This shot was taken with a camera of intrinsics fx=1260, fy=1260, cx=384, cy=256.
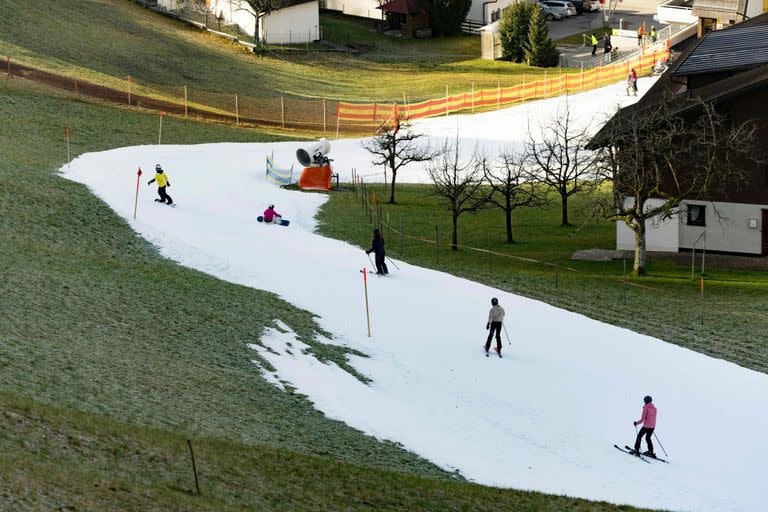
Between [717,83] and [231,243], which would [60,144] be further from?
[717,83]

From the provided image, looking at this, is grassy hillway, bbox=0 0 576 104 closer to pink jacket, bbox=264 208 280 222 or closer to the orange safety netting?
the orange safety netting

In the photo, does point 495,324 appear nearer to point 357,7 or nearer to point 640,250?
point 640,250

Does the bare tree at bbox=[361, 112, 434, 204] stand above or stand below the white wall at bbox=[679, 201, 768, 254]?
above

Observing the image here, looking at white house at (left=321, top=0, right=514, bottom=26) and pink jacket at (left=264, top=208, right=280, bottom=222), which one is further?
white house at (left=321, top=0, right=514, bottom=26)

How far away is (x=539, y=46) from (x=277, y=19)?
22.0 metres

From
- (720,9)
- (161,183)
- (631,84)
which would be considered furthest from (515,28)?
(161,183)

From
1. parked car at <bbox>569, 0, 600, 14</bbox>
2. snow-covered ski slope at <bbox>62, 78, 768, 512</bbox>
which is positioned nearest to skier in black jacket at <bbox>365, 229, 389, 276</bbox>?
snow-covered ski slope at <bbox>62, 78, 768, 512</bbox>

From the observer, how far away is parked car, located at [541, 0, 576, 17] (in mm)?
119000

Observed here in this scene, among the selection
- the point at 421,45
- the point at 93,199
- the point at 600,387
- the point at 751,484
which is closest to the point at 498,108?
the point at 421,45

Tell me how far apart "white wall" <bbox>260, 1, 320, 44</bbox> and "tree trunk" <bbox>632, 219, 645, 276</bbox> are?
6265cm

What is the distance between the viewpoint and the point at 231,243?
151 ft

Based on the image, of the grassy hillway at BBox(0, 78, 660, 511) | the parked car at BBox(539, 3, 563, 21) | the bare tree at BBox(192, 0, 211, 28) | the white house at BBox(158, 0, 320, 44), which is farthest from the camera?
the parked car at BBox(539, 3, 563, 21)

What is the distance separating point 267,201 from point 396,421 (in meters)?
28.7

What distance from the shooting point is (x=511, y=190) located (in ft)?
194
